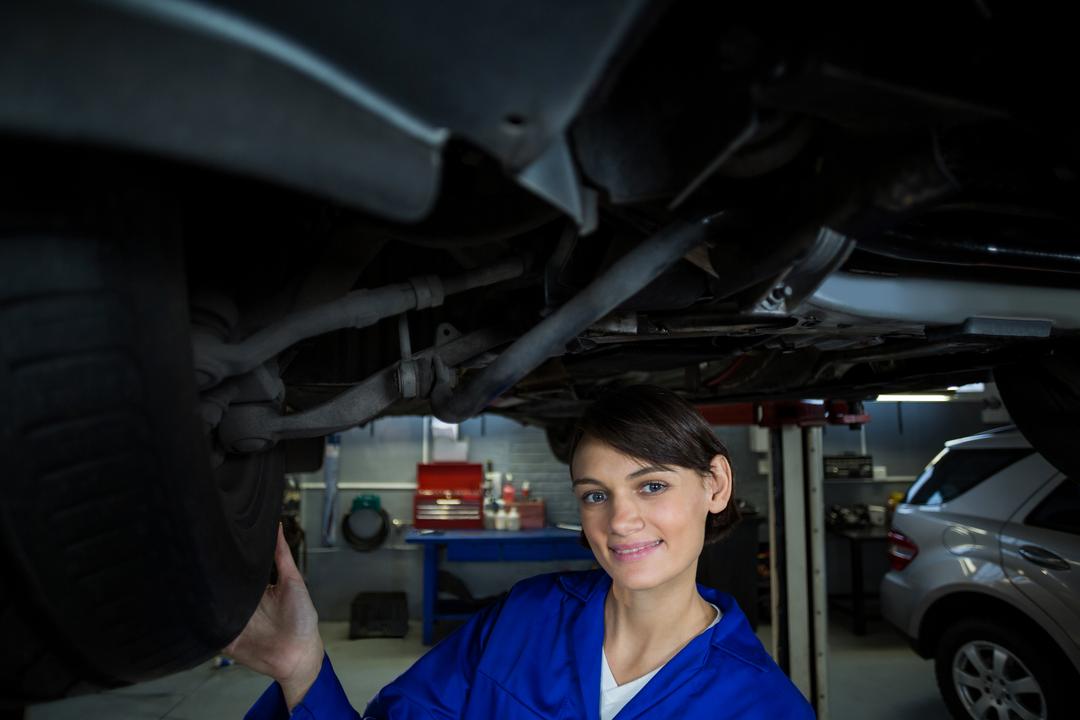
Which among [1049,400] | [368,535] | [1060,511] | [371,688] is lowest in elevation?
[371,688]

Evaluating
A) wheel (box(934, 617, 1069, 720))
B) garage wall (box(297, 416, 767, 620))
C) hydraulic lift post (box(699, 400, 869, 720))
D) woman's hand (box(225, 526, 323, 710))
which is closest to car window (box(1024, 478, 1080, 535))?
wheel (box(934, 617, 1069, 720))

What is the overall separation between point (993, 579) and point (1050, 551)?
0.23m

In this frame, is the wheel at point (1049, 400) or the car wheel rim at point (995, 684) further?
the car wheel rim at point (995, 684)

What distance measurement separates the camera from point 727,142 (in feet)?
1.83

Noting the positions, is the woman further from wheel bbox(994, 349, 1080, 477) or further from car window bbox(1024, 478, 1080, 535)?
car window bbox(1024, 478, 1080, 535)

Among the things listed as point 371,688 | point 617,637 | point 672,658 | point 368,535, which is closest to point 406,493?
point 368,535

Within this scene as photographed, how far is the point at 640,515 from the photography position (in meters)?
1.10

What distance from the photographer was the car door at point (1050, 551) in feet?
7.33

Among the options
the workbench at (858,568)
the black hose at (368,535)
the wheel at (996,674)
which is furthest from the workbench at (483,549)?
the wheel at (996,674)

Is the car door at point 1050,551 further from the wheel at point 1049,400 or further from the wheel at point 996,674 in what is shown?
the wheel at point 1049,400

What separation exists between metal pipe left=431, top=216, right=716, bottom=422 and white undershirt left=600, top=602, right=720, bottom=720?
0.53m

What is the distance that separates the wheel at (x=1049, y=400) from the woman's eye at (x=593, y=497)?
1.14m

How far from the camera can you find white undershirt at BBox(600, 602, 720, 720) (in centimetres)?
111

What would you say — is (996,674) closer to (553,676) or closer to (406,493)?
(553,676)
